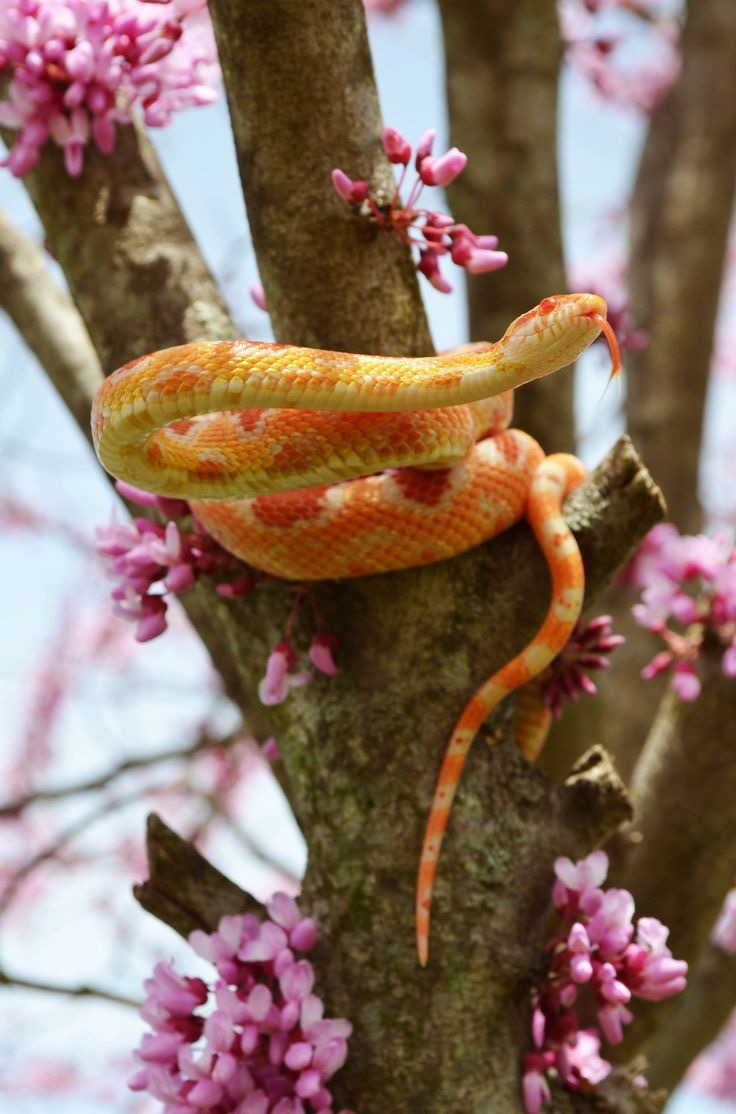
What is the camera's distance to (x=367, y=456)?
1605 mm

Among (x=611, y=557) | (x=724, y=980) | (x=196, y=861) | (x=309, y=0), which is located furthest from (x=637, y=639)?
(x=309, y=0)

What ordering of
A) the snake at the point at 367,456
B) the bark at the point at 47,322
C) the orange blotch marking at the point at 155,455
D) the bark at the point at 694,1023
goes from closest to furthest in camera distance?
1. the snake at the point at 367,456
2. the orange blotch marking at the point at 155,455
3. the bark at the point at 47,322
4. the bark at the point at 694,1023

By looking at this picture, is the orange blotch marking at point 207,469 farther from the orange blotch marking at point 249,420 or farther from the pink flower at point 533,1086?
the pink flower at point 533,1086

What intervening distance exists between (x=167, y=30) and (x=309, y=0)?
0.43m

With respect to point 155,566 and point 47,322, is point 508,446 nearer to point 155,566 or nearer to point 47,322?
point 155,566

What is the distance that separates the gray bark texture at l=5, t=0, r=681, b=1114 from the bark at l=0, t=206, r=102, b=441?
0.96 m

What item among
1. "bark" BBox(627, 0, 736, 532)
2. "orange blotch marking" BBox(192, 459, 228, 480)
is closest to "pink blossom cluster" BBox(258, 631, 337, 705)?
"orange blotch marking" BBox(192, 459, 228, 480)

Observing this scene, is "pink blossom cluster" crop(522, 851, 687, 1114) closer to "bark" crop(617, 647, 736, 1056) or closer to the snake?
the snake

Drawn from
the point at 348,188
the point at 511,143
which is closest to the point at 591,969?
the point at 348,188

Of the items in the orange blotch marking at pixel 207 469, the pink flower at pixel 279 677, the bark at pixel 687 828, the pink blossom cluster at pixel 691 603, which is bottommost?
the bark at pixel 687 828

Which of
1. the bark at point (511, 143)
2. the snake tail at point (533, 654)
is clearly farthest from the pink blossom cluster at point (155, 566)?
the bark at point (511, 143)

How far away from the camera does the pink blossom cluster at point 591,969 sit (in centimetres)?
183

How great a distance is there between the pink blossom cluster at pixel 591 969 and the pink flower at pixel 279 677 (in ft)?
1.74

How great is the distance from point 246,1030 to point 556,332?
3.68ft
